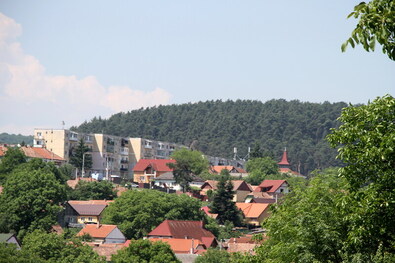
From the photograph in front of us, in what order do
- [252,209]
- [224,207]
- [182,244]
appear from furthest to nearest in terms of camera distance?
1. [252,209]
2. [224,207]
3. [182,244]

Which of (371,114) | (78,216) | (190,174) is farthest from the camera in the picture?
(190,174)

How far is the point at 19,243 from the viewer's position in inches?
3002

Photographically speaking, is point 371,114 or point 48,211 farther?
point 48,211

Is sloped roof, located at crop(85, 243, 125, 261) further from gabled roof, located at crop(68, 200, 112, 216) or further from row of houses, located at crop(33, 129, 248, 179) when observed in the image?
row of houses, located at crop(33, 129, 248, 179)

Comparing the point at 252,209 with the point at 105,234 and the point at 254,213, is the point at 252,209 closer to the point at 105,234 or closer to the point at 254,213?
the point at 254,213

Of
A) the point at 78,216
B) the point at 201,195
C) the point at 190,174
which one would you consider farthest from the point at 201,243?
the point at 190,174

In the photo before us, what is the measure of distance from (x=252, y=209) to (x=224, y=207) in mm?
8316

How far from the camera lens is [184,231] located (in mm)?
88000

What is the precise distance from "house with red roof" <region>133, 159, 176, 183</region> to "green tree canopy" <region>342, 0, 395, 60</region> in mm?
126487

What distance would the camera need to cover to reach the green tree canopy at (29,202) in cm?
8275

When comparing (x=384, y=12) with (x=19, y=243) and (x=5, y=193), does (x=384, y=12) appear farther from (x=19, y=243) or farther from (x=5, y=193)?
(x=5, y=193)

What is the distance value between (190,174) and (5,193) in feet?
165

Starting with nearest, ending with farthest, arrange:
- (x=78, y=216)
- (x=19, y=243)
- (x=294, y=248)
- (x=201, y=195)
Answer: (x=294, y=248) < (x=19, y=243) < (x=78, y=216) < (x=201, y=195)

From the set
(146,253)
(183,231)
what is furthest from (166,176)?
(146,253)
